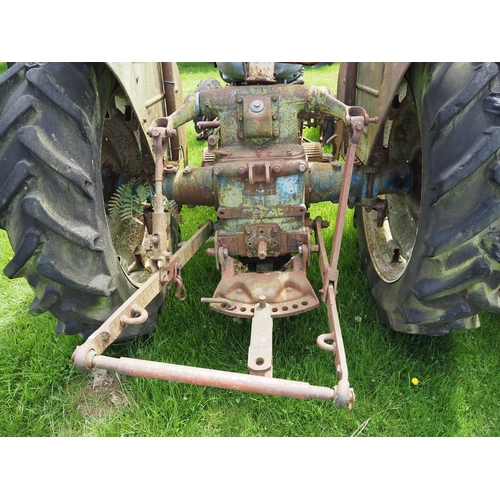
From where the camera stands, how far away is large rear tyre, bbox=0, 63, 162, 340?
1.64 meters

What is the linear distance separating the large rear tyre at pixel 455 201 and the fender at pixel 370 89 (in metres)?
0.10

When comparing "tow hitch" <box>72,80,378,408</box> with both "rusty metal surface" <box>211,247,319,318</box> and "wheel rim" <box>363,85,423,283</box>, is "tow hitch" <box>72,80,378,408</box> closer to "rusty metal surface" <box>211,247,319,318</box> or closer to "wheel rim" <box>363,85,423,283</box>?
"rusty metal surface" <box>211,247,319,318</box>

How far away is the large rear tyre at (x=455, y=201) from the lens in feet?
4.95

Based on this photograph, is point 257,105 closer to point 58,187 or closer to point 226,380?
point 58,187

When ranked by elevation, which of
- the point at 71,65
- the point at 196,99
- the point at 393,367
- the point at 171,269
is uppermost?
the point at 71,65

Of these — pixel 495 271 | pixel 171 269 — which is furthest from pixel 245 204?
pixel 495 271

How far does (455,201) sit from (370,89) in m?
0.99

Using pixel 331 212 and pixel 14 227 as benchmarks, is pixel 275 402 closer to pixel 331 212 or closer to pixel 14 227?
pixel 14 227

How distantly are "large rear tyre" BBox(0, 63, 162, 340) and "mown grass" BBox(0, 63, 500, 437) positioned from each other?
55cm

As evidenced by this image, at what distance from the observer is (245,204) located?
2.16 meters

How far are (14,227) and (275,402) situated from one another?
138cm

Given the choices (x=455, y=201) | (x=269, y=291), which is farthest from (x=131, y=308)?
(x=455, y=201)

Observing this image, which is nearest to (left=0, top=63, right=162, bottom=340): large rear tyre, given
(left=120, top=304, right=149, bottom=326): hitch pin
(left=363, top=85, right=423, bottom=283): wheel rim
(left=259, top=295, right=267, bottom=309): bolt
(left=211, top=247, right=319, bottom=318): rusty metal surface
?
(left=120, top=304, right=149, bottom=326): hitch pin

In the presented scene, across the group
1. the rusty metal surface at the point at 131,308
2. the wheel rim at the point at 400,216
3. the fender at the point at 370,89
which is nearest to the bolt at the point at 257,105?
the fender at the point at 370,89
